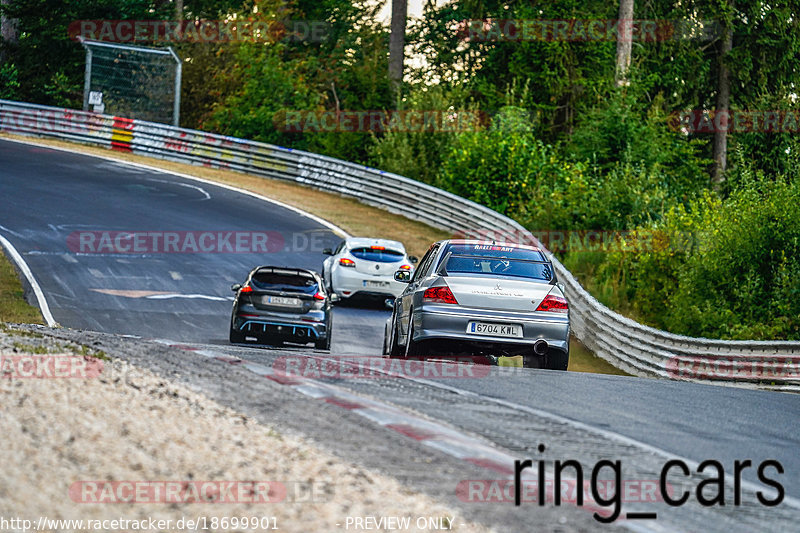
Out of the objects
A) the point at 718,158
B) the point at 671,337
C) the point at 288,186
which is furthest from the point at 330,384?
the point at 718,158

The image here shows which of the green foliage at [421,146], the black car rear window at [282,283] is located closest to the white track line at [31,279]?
the black car rear window at [282,283]

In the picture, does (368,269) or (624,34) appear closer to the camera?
(368,269)

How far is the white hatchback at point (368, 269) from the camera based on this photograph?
23359 mm

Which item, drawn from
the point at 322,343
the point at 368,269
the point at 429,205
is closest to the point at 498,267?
the point at 322,343

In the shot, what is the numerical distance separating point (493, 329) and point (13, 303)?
34.4ft

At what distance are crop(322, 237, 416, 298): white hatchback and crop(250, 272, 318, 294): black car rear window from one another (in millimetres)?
5452

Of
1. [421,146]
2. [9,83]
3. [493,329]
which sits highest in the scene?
[9,83]

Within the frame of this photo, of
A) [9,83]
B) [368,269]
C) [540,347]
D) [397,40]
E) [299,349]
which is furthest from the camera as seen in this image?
[9,83]

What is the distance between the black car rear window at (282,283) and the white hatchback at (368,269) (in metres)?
5.45

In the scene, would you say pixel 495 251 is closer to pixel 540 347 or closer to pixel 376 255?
pixel 540 347

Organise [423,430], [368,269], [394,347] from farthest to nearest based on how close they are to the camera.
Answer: [368,269], [394,347], [423,430]

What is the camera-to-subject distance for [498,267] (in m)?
13.6

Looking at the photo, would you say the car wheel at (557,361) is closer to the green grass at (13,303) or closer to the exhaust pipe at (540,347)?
the exhaust pipe at (540,347)

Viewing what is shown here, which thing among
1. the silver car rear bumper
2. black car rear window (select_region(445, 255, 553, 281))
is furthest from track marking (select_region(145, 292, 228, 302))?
the silver car rear bumper
